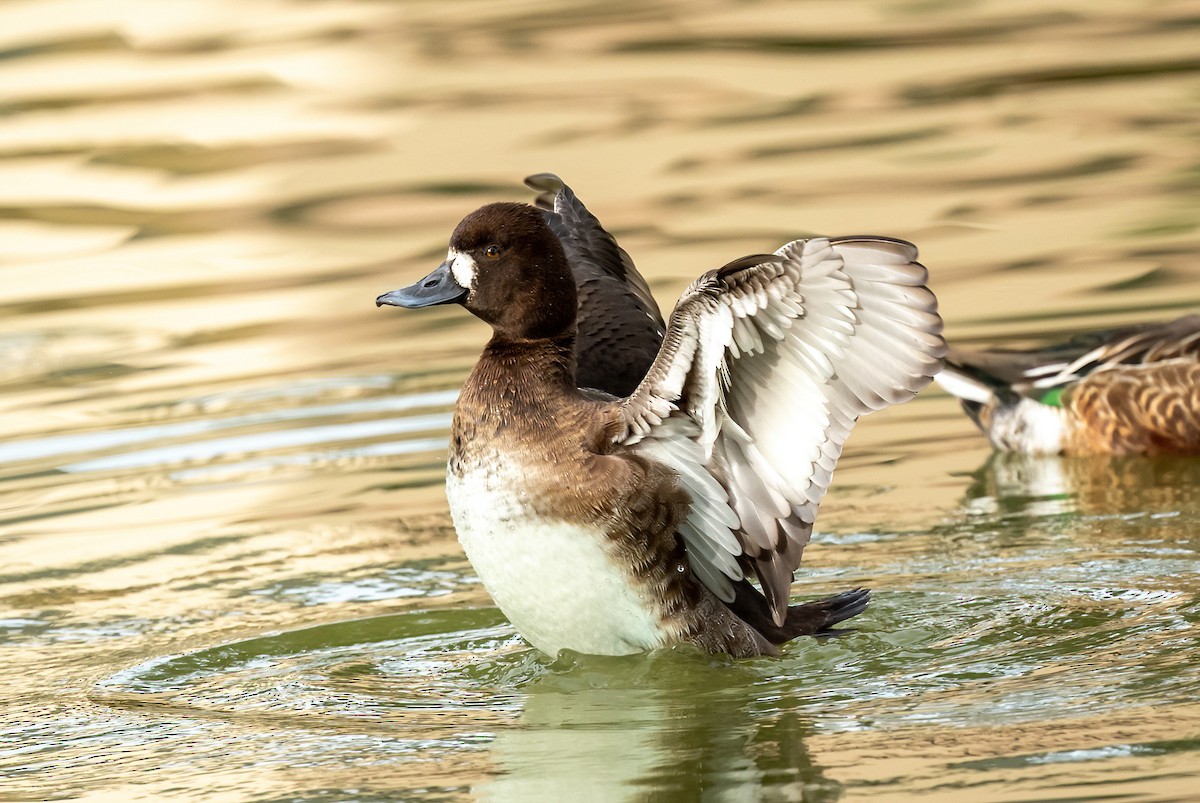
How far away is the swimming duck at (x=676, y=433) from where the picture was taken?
570 centimetres

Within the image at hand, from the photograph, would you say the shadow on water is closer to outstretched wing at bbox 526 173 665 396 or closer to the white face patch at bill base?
outstretched wing at bbox 526 173 665 396

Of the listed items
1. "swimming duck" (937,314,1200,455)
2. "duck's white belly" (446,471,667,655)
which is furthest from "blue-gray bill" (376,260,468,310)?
"swimming duck" (937,314,1200,455)

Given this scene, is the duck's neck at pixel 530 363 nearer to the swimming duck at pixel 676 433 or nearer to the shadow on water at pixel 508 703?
the swimming duck at pixel 676 433

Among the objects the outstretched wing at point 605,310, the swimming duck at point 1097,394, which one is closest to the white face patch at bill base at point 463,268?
the outstretched wing at point 605,310

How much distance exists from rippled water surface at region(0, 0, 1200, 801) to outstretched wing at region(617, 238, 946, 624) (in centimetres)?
53

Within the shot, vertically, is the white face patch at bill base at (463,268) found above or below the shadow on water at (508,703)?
above

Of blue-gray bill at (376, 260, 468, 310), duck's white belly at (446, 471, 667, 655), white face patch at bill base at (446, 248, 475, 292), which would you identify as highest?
white face patch at bill base at (446, 248, 475, 292)

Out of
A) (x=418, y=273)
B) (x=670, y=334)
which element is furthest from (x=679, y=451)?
(x=418, y=273)

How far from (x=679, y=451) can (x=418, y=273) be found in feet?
24.2

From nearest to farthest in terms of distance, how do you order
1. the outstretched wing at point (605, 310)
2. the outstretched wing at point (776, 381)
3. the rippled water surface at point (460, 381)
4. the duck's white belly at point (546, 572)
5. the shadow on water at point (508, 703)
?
the shadow on water at point (508, 703) < the outstretched wing at point (776, 381) < the rippled water surface at point (460, 381) < the duck's white belly at point (546, 572) < the outstretched wing at point (605, 310)

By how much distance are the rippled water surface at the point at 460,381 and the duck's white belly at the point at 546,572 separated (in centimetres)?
21

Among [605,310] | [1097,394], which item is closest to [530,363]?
[605,310]

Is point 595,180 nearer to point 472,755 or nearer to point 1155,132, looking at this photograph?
point 1155,132

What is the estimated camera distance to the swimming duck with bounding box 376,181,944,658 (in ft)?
18.7
